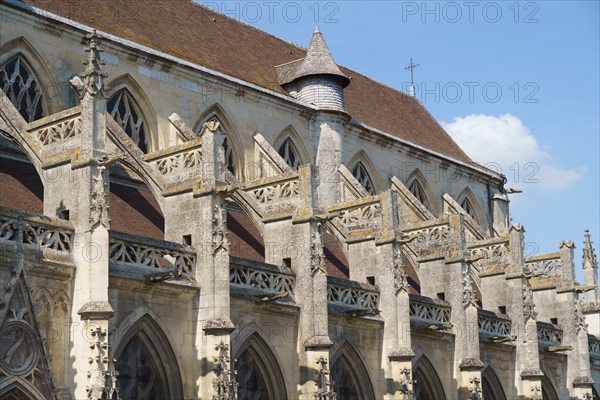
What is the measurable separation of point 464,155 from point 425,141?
2.58m

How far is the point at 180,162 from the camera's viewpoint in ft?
69.2

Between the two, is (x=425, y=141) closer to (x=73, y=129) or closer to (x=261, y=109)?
(x=261, y=109)

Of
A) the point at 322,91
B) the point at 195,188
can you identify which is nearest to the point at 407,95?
the point at 322,91

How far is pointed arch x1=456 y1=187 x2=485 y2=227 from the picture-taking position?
37.2m

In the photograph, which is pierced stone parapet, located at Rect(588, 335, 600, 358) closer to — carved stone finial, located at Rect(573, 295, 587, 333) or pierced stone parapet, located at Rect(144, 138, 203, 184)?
carved stone finial, located at Rect(573, 295, 587, 333)

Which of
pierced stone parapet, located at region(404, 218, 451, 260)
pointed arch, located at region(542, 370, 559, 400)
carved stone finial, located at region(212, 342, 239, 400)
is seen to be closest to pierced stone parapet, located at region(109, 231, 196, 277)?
carved stone finial, located at region(212, 342, 239, 400)

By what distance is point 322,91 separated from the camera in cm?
3081

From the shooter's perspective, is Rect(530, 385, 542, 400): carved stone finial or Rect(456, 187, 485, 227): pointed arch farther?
Rect(456, 187, 485, 227): pointed arch

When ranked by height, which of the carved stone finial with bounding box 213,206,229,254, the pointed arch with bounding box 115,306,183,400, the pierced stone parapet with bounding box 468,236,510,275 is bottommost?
the pointed arch with bounding box 115,306,183,400

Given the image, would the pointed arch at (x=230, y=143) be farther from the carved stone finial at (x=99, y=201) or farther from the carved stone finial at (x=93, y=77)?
the carved stone finial at (x=99, y=201)

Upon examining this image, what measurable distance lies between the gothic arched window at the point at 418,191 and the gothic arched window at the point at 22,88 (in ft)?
46.1

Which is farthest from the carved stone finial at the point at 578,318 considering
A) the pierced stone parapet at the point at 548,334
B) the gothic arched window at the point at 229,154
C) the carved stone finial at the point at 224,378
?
the carved stone finial at the point at 224,378

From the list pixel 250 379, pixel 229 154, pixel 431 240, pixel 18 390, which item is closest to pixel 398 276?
pixel 431 240

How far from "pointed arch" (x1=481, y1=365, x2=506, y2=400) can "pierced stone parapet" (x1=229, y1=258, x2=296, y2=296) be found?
8055mm
